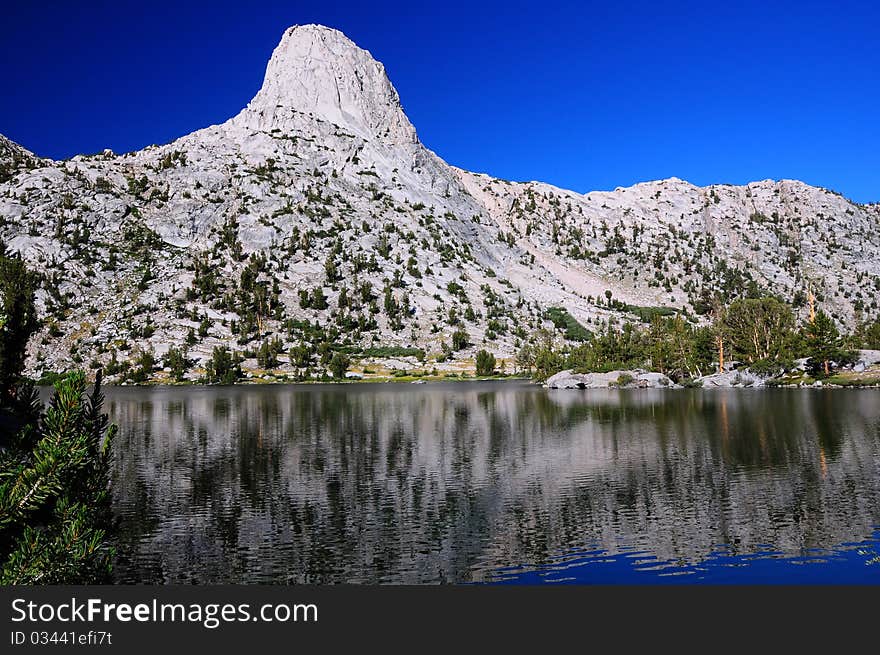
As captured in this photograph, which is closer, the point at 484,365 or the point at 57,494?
the point at 57,494

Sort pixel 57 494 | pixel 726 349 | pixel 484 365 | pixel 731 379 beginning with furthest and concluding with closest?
1. pixel 484 365
2. pixel 726 349
3. pixel 731 379
4. pixel 57 494

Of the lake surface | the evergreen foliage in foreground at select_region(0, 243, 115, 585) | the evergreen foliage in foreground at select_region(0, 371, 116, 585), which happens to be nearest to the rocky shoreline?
the lake surface

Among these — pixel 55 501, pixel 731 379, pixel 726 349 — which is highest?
pixel 726 349

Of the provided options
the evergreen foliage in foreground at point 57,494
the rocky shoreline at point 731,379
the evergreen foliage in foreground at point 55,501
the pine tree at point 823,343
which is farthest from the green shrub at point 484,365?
the evergreen foliage in foreground at point 55,501

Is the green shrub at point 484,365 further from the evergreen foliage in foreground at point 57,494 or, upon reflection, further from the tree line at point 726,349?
the evergreen foliage in foreground at point 57,494

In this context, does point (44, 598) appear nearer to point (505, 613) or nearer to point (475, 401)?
point (505, 613)

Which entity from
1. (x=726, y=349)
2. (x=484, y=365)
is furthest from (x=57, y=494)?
(x=484, y=365)

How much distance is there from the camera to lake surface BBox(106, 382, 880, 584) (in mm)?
22484

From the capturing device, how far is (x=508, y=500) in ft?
107

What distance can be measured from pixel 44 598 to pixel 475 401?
284ft

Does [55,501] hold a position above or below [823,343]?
below

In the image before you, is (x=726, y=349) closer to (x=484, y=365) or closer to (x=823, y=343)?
(x=823, y=343)

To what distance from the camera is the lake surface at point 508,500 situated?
22484mm

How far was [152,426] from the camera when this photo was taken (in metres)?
67.1
